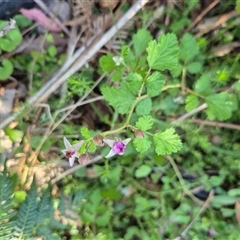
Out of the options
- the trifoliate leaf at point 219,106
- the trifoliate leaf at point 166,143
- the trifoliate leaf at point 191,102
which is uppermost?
the trifoliate leaf at point 166,143

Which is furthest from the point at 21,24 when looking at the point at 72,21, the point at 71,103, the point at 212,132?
the point at 212,132

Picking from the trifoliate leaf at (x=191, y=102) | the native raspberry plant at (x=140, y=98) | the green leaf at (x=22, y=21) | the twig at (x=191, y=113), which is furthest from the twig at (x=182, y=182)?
the green leaf at (x=22, y=21)

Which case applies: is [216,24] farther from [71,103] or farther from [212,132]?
[71,103]

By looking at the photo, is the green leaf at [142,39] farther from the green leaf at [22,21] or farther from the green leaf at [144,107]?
the green leaf at [22,21]

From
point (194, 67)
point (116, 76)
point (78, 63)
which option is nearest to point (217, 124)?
point (194, 67)

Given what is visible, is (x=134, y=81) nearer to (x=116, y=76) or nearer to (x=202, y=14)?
(x=116, y=76)
